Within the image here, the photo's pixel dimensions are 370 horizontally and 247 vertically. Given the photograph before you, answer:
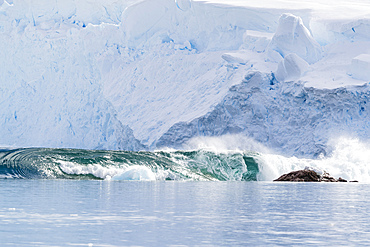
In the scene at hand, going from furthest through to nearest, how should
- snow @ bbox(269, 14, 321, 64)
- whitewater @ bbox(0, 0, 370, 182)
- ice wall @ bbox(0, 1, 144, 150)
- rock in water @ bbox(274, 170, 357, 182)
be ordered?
1. ice wall @ bbox(0, 1, 144, 150)
2. snow @ bbox(269, 14, 321, 64)
3. whitewater @ bbox(0, 0, 370, 182)
4. rock in water @ bbox(274, 170, 357, 182)

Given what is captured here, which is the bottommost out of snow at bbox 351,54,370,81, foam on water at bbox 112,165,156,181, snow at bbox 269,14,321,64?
foam on water at bbox 112,165,156,181

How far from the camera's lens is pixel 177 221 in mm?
10992

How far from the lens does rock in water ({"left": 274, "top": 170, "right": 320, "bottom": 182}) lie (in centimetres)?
3152

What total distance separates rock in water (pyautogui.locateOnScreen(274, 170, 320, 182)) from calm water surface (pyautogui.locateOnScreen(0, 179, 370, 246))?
15286 millimetres

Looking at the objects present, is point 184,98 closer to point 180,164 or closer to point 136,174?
point 180,164

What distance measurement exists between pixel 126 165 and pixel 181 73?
10.8 meters

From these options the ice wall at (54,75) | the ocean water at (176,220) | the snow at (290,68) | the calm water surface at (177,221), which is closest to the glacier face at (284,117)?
the snow at (290,68)

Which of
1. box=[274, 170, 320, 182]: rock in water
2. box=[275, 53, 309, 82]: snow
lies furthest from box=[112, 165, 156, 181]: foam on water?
box=[275, 53, 309, 82]: snow

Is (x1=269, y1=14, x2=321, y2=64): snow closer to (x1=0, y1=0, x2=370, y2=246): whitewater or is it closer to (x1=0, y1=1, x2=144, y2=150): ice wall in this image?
(x1=0, y1=0, x2=370, y2=246): whitewater

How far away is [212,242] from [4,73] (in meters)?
37.9

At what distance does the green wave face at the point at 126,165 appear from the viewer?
2842 centimetres

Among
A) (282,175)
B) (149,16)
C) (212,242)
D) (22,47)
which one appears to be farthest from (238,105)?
(212,242)

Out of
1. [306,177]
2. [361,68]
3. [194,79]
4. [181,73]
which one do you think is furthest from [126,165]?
[361,68]

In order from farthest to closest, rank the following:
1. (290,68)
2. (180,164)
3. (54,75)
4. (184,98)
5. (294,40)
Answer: (54,75) < (184,98) < (294,40) < (290,68) < (180,164)
